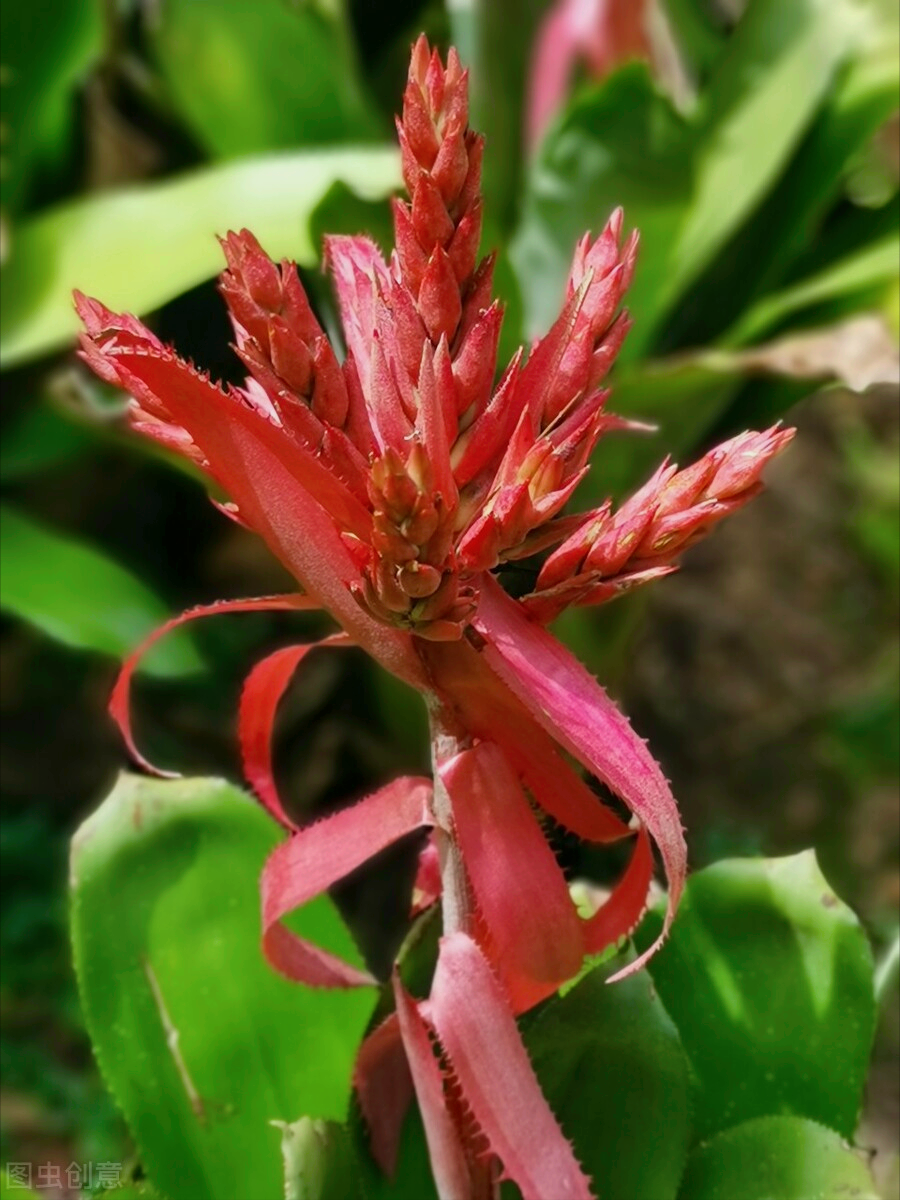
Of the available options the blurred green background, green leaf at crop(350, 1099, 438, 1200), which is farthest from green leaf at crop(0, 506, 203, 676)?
green leaf at crop(350, 1099, 438, 1200)

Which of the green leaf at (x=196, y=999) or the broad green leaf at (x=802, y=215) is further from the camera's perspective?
the broad green leaf at (x=802, y=215)

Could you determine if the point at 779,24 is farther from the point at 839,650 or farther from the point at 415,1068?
the point at 415,1068

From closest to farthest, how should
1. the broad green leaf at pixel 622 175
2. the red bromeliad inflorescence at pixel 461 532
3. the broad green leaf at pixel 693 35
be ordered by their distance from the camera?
1. the red bromeliad inflorescence at pixel 461 532
2. the broad green leaf at pixel 622 175
3. the broad green leaf at pixel 693 35

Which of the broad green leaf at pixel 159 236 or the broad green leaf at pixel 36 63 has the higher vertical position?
the broad green leaf at pixel 36 63

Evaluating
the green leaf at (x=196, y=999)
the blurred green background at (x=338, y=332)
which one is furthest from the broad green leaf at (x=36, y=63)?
the green leaf at (x=196, y=999)

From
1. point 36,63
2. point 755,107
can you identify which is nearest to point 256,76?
point 36,63

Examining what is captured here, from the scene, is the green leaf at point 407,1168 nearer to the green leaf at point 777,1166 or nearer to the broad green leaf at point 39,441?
the green leaf at point 777,1166

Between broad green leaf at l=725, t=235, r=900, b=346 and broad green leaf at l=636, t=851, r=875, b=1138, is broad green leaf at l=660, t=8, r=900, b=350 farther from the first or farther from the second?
broad green leaf at l=636, t=851, r=875, b=1138
